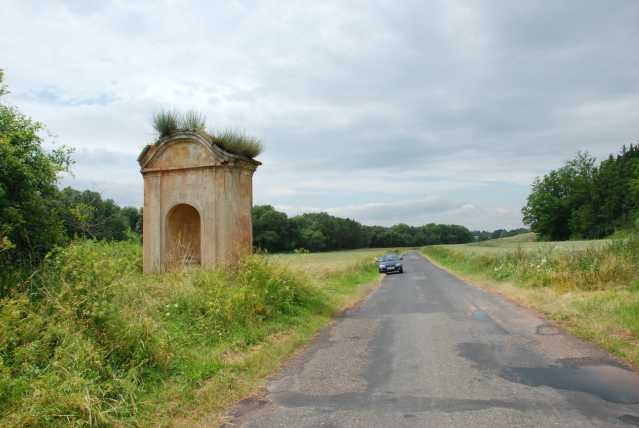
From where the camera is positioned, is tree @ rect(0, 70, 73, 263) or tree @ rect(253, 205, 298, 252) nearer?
tree @ rect(0, 70, 73, 263)

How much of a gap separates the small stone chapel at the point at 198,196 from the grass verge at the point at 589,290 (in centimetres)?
756

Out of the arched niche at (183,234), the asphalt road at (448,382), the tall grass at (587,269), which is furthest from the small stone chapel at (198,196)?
the tall grass at (587,269)

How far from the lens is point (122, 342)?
16.3 ft

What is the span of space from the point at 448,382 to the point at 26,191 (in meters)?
6.07

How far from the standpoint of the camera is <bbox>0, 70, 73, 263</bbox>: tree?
542 cm

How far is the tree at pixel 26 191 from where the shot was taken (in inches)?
213

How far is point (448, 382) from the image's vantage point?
17.2 ft

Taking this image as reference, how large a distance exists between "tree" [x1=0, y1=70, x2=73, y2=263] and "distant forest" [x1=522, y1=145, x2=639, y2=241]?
199ft

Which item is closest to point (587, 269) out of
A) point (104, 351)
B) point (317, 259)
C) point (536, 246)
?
point (104, 351)

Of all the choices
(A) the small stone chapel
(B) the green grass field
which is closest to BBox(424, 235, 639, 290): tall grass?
(B) the green grass field

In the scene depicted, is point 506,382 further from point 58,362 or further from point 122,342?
point 58,362

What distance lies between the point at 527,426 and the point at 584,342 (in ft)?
14.1

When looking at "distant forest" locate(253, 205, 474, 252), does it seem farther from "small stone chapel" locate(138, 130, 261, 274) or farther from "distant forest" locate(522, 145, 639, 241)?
"distant forest" locate(522, 145, 639, 241)

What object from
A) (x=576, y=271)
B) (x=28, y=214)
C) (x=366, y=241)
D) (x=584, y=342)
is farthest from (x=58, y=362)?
(x=366, y=241)
